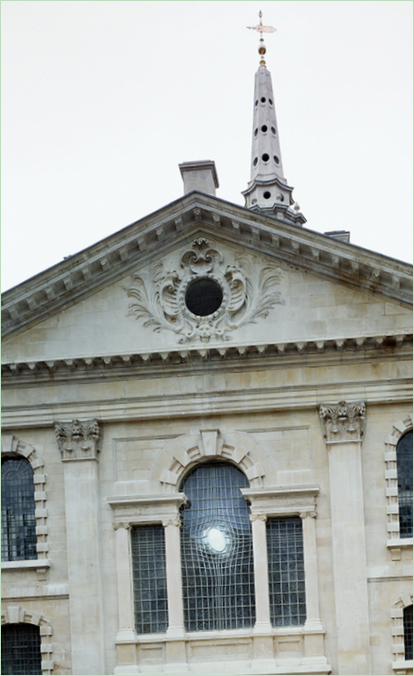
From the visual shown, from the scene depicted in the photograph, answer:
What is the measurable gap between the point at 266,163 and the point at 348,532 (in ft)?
81.5

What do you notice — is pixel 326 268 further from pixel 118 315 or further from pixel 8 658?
pixel 8 658

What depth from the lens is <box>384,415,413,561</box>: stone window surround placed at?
23.3 meters

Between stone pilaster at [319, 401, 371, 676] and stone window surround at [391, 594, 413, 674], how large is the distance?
2.09 feet

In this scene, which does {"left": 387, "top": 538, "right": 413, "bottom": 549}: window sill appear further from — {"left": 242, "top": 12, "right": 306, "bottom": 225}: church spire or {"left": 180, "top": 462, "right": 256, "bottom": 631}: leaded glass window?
{"left": 242, "top": 12, "right": 306, "bottom": 225}: church spire

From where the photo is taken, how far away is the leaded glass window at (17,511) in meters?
24.7

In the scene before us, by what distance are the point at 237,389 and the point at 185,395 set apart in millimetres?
1302

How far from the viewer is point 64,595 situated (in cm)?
2392

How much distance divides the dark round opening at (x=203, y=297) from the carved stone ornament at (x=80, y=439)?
381cm

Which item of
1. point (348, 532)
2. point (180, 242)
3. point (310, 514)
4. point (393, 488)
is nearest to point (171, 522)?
point (310, 514)

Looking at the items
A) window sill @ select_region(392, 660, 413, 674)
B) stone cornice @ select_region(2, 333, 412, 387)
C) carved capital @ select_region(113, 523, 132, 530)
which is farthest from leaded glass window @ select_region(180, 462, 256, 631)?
window sill @ select_region(392, 660, 413, 674)

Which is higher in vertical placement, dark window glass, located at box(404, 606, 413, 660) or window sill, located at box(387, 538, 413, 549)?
window sill, located at box(387, 538, 413, 549)

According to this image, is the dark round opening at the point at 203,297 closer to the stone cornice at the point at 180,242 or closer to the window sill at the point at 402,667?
the stone cornice at the point at 180,242

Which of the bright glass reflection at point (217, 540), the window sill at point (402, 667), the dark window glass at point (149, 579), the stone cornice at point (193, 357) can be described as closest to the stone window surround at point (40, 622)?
the dark window glass at point (149, 579)

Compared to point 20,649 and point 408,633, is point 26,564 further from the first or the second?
point 408,633
